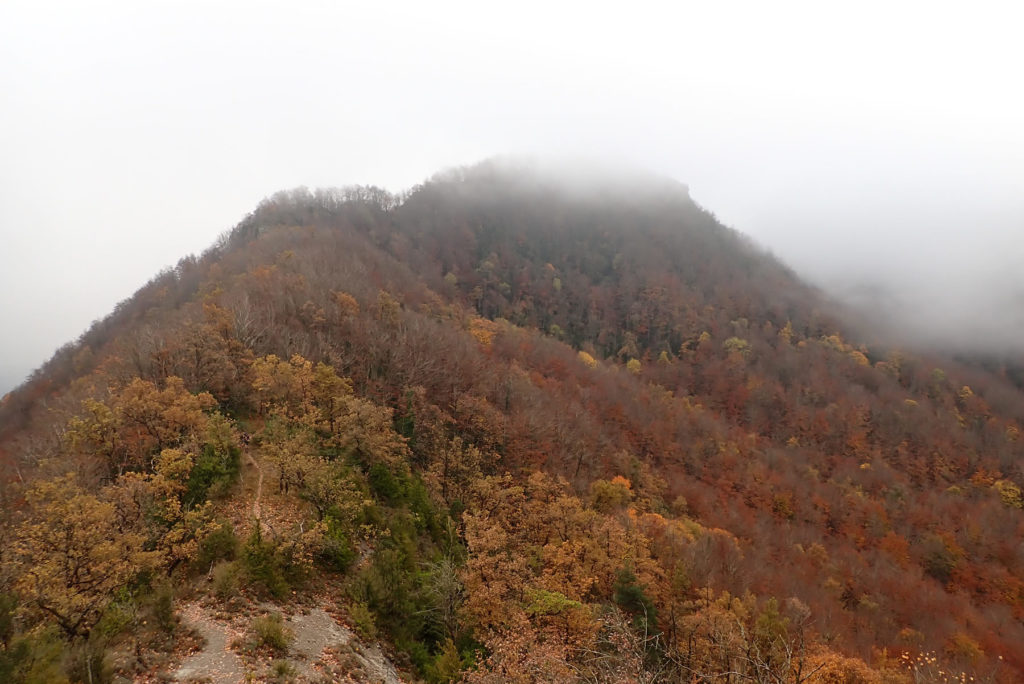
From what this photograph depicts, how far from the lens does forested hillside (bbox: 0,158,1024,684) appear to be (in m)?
19.7

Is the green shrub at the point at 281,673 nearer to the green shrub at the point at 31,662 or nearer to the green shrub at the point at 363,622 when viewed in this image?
the green shrub at the point at 363,622

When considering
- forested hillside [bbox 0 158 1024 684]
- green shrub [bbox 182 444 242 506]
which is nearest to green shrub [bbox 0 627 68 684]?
forested hillside [bbox 0 158 1024 684]

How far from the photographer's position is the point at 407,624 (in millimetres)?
26141

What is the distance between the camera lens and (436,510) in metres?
41.0

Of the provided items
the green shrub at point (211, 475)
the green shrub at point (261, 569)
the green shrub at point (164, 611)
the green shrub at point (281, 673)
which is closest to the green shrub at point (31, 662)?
the green shrub at point (164, 611)

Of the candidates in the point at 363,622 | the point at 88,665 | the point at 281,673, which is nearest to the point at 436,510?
the point at 363,622

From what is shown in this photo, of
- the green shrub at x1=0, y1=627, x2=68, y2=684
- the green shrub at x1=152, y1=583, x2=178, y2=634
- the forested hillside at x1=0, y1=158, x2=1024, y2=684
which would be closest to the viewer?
the green shrub at x1=0, y1=627, x2=68, y2=684

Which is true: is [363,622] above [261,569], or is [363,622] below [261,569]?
below

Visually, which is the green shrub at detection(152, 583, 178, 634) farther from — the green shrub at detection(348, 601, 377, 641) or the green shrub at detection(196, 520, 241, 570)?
the green shrub at detection(348, 601, 377, 641)

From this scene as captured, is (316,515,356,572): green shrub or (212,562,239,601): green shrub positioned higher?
(212,562,239,601): green shrub

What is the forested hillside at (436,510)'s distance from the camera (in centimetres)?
1966

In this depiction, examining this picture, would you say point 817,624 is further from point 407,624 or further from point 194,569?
point 194,569

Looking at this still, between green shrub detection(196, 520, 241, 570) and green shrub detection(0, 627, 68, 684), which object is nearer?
green shrub detection(0, 627, 68, 684)

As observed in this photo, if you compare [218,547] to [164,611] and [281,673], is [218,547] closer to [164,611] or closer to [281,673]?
[164,611]
